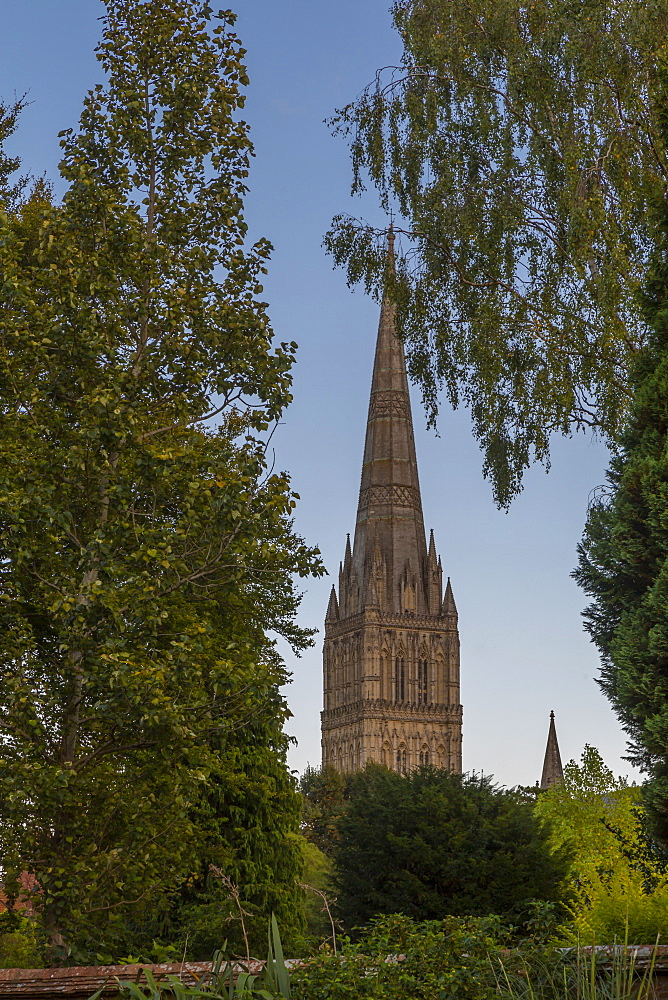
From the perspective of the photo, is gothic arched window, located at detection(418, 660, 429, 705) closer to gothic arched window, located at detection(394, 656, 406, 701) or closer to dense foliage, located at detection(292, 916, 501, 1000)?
gothic arched window, located at detection(394, 656, 406, 701)

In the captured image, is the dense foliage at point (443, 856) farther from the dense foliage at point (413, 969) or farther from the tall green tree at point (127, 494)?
the dense foliage at point (413, 969)

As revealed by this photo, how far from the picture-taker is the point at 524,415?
22.1 meters

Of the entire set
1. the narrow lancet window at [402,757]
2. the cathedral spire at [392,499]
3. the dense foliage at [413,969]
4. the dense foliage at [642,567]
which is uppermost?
the cathedral spire at [392,499]

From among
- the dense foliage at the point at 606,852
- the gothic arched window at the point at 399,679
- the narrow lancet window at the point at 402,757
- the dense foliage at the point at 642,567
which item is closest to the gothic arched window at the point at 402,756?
the narrow lancet window at the point at 402,757

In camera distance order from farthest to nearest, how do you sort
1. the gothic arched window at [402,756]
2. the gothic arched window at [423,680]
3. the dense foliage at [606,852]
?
the gothic arched window at [423,680] → the gothic arched window at [402,756] → the dense foliage at [606,852]

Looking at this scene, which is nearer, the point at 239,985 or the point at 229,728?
the point at 239,985

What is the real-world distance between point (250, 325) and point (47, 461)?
301 cm

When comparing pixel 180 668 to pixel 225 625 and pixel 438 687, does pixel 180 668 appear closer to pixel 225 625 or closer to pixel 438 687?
pixel 225 625

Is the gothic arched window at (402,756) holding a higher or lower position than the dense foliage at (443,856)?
higher

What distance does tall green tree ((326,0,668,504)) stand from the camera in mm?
20062

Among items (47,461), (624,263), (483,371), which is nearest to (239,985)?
(47,461)

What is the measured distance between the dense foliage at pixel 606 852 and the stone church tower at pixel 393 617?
86866mm

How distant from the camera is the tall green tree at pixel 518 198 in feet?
65.8

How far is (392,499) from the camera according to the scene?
120500mm
